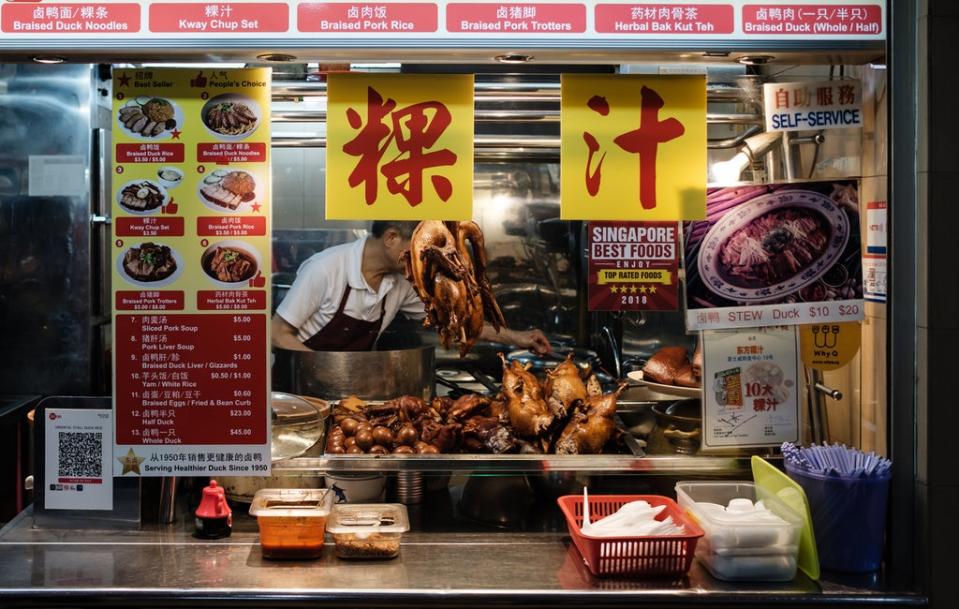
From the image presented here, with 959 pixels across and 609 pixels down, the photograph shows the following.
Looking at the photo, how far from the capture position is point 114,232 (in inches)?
110

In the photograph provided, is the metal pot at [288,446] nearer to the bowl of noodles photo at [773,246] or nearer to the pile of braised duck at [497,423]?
the pile of braised duck at [497,423]

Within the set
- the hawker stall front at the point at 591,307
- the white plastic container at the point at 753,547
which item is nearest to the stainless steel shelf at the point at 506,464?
the hawker stall front at the point at 591,307

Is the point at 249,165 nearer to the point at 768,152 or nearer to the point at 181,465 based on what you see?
the point at 181,465

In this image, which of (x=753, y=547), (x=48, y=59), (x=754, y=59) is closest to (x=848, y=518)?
(x=753, y=547)

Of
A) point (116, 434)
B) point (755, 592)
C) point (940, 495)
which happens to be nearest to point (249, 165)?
point (116, 434)

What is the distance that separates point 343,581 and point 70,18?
1780 mm

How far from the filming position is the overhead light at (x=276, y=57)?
2.73 m

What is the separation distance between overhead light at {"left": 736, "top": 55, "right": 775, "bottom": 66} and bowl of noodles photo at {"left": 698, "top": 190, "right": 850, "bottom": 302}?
1.38ft

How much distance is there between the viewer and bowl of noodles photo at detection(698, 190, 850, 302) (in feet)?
9.69

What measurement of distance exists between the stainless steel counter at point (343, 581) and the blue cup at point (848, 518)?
0.09m

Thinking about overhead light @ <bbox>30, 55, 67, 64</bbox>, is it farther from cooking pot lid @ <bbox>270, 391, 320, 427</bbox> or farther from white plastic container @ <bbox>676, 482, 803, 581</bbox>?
white plastic container @ <bbox>676, 482, 803, 581</bbox>

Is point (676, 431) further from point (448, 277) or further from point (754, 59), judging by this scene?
point (754, 59)

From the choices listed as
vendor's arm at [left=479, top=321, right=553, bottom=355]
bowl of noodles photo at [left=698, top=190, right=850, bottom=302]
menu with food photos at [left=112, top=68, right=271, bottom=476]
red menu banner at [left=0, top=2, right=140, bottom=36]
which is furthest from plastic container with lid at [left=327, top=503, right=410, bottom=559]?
vendor's arm at [left=479, top=321, right=553, bottom=355]

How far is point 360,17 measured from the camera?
271 centimetres
